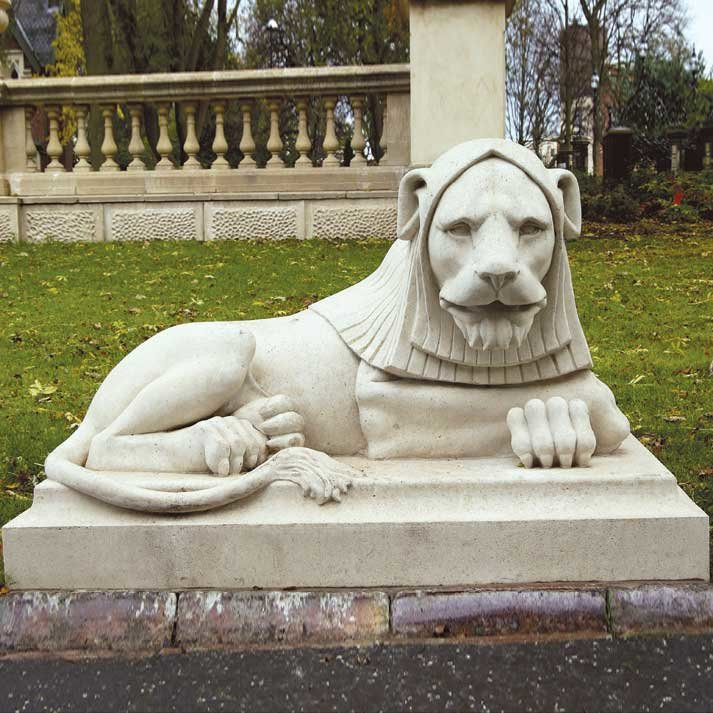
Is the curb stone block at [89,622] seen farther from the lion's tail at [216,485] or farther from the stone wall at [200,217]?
the stone wall at [200,217]

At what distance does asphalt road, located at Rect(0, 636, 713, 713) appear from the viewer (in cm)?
302

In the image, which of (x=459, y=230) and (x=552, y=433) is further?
(x=552, y=433)

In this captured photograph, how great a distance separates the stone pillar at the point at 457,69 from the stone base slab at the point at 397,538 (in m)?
7.77

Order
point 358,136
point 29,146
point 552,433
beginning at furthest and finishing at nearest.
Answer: point 29,146
point 358,136
point 552,433

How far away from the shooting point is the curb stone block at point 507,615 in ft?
11.1

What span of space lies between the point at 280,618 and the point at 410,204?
162cm

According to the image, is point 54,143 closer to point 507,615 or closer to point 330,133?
point 330,133

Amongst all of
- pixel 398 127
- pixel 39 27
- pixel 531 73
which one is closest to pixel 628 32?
pixel 531 73

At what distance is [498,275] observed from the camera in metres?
3.26

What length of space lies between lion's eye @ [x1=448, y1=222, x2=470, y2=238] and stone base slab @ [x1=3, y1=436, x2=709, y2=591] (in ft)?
2.97

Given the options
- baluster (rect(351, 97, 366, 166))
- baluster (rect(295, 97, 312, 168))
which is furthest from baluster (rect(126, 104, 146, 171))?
baluster (rect(351, 97, 366, 166))

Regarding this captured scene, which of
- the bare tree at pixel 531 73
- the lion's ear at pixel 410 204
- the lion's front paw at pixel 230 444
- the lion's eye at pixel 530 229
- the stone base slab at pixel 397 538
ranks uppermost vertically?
the bare tree at pixel 531 73

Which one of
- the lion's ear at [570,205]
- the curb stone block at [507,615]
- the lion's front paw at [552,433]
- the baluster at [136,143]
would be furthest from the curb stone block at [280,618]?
the baluster at [136,143]

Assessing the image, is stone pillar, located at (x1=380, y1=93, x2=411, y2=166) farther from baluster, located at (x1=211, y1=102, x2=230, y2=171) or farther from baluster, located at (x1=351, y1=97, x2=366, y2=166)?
baluster, located at (x1=211, y1=102, x2=230, y2=171)
